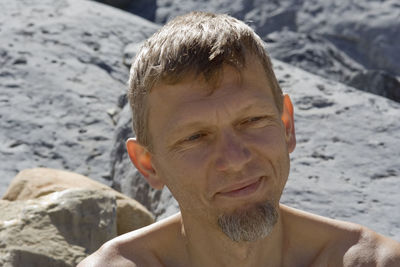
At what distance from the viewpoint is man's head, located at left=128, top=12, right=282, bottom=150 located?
99.3 inches

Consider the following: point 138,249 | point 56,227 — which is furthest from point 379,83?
point 138,249

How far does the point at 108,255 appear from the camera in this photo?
2838 mm

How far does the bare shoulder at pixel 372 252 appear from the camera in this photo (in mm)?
2678

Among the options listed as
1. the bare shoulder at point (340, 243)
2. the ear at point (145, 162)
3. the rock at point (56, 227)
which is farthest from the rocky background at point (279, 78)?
the ear at point (145, 162)

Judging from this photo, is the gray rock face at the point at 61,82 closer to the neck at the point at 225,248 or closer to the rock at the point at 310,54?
the rock at the point at 310,54

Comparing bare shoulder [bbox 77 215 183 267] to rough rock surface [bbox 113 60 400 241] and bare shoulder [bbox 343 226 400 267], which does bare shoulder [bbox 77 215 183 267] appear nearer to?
bare shoulder [bbox 343 226 400 267]

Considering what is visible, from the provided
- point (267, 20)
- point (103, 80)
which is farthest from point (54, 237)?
point (267, 20)

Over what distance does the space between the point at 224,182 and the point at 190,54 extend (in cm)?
41

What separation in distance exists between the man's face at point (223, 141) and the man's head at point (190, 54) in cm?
3

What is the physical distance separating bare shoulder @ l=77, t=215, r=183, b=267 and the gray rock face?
6.98 ft

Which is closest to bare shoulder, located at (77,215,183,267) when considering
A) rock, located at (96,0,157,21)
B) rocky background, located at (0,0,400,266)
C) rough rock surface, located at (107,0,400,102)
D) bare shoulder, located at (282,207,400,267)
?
bare shoulder, located at (282,207,400,267)

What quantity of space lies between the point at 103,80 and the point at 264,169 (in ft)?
11.9

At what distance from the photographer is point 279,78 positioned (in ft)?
16.6

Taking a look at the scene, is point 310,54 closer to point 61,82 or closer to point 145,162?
point 61,82
